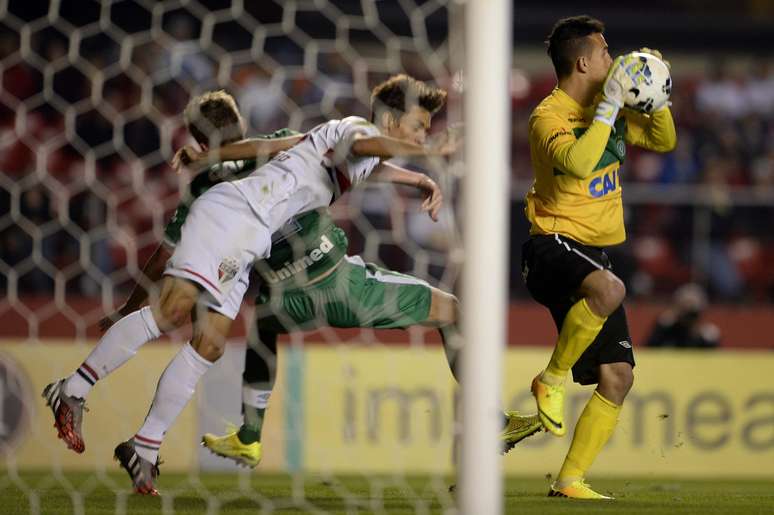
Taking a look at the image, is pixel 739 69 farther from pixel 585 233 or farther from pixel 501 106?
pixel 501 106

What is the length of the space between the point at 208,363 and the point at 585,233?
4.81 ft

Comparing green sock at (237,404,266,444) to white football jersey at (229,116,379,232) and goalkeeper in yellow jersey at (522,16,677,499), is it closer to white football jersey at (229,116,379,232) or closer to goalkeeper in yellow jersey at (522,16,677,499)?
white football jersey at (229,116,379,232)

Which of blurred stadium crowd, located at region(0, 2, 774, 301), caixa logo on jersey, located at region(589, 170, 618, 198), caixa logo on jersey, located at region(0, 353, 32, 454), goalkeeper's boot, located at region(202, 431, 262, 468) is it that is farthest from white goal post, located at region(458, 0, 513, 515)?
caixa logo on jersey, located at region(0, 353, 32, 454)

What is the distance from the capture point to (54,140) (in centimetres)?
805

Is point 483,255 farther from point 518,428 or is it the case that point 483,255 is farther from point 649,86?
point 518,428

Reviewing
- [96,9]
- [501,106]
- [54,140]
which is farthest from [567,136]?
[96,9]

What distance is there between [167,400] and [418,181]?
4.40 feet

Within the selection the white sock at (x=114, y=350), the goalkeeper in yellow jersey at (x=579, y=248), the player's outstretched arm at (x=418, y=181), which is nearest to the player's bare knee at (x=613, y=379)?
the goalkeeper in yellow jersey at (x=579, y=248)

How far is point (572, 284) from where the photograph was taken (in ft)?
15.4

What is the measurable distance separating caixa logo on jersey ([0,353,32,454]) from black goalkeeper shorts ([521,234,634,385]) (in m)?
4.30

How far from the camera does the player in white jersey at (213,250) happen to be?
4.49 meters

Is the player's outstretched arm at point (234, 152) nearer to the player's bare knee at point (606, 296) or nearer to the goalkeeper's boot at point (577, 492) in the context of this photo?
the player's bare knee at point (606, 296)

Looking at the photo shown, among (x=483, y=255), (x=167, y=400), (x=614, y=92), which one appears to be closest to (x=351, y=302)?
(x=167, y=400)

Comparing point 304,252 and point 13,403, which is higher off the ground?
point 304,252
